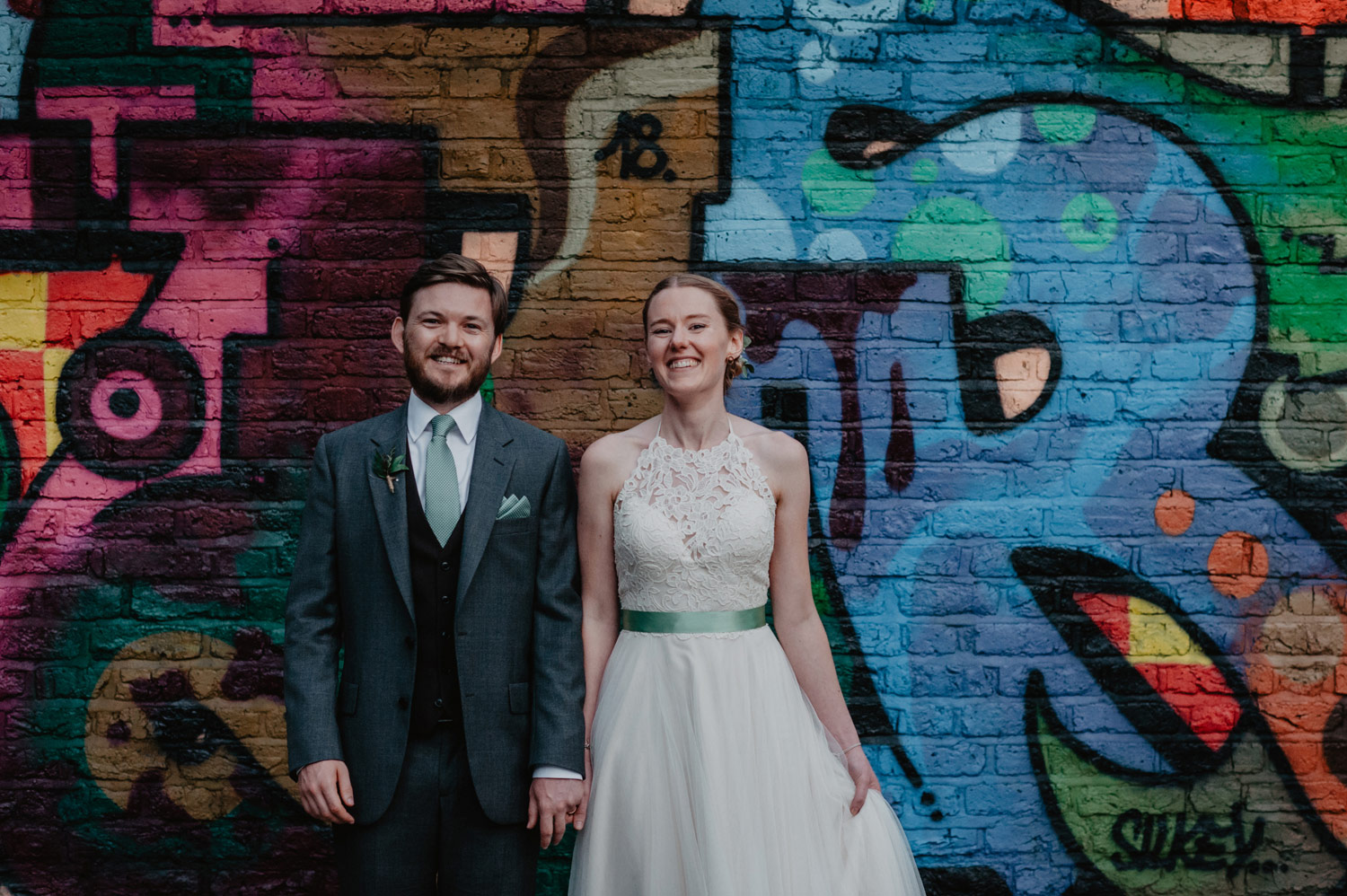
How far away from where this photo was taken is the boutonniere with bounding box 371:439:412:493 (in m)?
2.24

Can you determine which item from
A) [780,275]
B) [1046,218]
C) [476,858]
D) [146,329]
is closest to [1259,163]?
[1046,218]

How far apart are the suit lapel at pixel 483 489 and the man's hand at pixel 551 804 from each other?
47 cm

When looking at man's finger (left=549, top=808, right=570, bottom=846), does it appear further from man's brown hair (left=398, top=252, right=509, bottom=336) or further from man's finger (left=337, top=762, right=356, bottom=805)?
man's brown hair (left=398, top=252, right=509, bottom=336)

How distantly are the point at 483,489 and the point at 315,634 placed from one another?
0.51m

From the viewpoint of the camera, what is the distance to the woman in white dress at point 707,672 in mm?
2301

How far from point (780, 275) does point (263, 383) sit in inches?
72.3

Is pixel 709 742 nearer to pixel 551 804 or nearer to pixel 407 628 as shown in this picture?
pixel 551 804

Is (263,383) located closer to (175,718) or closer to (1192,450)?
(175,718)

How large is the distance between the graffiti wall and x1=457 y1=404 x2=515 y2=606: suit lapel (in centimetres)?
101

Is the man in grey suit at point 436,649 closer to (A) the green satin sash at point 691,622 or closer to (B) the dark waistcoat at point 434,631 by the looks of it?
(B) the dark waistcoat at point 434,631

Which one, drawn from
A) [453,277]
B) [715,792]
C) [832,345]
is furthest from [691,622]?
[832,345]

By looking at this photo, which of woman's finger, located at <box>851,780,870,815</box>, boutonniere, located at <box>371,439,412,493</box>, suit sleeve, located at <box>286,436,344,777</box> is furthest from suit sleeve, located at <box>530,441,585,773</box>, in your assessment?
woman's finger, located at <box>851,780,870,815</box>

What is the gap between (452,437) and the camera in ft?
7.64

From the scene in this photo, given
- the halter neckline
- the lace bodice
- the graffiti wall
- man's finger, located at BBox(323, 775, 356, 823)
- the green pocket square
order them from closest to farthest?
1. man's finger, located at BBox(323, 775, 356, 823)
2. the green pocket square
3. the lace bodice
4. the halter neckline
5. the graffiti wall
